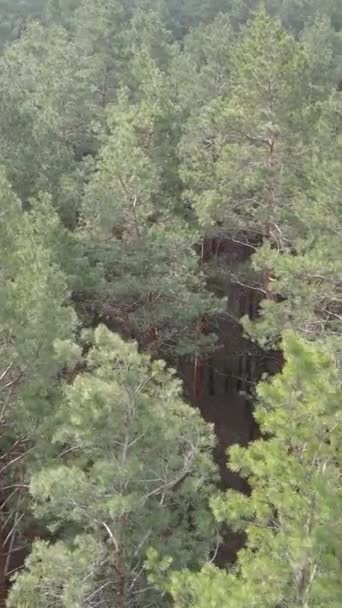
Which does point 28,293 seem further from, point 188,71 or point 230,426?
point 188,71

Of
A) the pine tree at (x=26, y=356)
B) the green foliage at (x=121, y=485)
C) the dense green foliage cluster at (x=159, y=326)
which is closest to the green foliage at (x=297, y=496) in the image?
the dense green foliage cluster at (x=159, y=326)

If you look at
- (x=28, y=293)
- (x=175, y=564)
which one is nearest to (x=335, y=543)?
(x=175, y=564)

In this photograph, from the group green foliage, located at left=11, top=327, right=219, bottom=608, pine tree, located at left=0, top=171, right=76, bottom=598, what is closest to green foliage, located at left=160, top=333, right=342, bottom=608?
green foliage, located at left=11, top=327, right=219, bottom=608

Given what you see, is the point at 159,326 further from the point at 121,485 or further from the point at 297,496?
the point at 297,496

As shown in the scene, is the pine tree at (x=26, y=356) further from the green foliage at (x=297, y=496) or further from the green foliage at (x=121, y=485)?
the green foliage at (x=297, y=496)

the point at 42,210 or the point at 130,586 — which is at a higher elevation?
the point at 42,210
